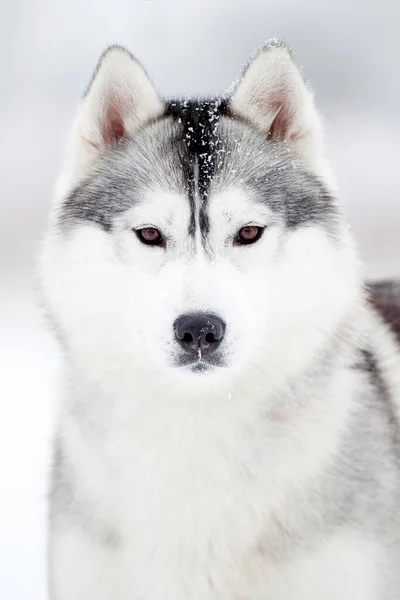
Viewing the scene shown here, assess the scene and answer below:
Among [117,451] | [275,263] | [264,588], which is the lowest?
[264,588]

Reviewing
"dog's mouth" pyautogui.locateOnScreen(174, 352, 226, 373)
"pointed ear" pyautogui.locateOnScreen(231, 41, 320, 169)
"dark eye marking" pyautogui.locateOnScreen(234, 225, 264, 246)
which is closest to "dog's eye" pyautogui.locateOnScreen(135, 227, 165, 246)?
"dark eye marking" pyautogui.locateOnScreen(234, 225, 264, 246)

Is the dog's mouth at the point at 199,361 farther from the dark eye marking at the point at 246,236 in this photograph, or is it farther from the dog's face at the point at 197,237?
the dark eye marking at the point at 246,236

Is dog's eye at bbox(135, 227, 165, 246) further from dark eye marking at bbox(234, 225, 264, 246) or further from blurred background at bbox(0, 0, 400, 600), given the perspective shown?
blurred background at bbox(0, 0, 400, 600)

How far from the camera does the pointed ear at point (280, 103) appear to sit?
1982mm

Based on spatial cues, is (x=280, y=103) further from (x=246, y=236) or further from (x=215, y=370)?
(x=215, y=370)

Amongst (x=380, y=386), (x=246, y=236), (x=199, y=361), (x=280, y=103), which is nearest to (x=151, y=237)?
(x=246, y=236)

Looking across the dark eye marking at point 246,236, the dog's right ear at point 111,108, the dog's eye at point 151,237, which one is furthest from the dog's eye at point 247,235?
the dog's right ear at point 111,108

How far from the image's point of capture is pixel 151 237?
187 cm

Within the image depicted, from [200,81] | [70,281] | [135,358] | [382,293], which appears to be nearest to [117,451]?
[135,358]

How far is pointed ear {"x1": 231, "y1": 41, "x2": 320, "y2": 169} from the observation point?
198 cm

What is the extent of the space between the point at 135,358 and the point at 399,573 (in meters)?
0.87

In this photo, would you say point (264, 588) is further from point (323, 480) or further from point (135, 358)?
point (135, 358)

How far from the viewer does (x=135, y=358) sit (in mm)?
1893

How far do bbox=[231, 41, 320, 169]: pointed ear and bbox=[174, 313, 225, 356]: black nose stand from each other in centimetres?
65
